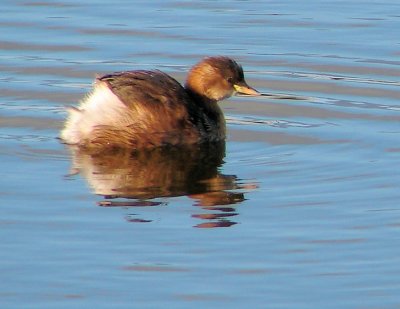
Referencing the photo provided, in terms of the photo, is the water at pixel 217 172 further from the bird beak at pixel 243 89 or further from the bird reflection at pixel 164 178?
the bird beak at pixel 243 89

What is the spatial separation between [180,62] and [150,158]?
2.36 metres

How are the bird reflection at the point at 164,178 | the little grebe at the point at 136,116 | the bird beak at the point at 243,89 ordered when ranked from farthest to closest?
the bird beak at the point at 243,89 → the little grebe at the point at 136,116 → the bird reflection at the point at 164,178

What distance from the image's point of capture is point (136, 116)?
8.62 m

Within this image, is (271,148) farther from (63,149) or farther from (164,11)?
(164,11)

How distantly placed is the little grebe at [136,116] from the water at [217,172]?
4.9 inches

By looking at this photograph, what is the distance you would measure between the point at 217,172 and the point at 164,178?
1.17 feet

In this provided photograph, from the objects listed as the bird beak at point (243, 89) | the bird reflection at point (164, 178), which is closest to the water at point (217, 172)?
the bird reflection at point (164, 178)

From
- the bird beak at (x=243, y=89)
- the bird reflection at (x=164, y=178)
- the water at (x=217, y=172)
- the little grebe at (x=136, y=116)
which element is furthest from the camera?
the bird beak at (x=243, y=89)

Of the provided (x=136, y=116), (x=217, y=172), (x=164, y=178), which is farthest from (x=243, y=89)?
(x=164, y=178)

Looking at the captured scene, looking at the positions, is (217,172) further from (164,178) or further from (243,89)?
(243,89)

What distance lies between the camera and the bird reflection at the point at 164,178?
7.37 m

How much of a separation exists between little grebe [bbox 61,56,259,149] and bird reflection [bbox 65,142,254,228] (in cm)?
8

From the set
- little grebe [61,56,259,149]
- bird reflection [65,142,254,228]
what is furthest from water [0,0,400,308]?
little grebe [61,56,259,149]

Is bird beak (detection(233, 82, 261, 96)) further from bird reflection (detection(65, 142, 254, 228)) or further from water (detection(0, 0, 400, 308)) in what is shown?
bird reflection (detection(65, 142, 254, 228))
